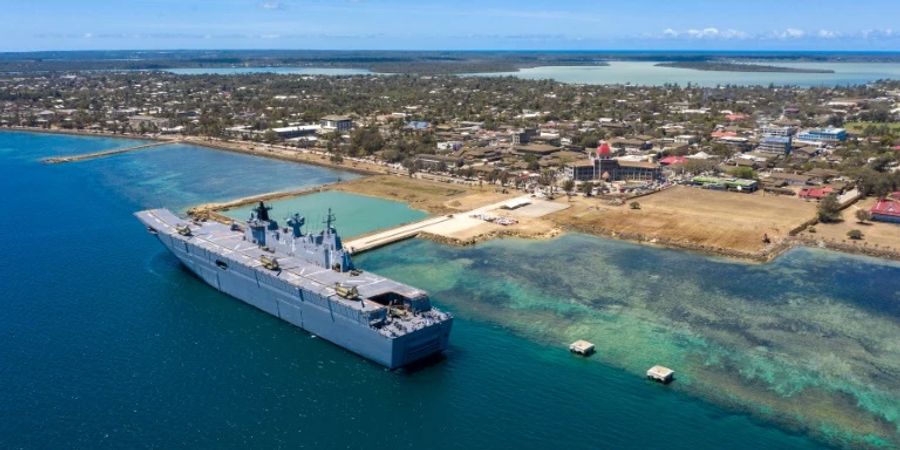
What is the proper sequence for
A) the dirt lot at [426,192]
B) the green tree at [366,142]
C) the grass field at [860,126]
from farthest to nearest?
1. the grass field at [860,126]
2. the green tree at [366,142]
3. the dirt lot at [426,192]

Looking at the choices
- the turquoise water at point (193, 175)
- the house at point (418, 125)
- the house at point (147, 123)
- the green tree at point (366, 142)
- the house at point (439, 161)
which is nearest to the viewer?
the turquoise water at point (193, 175)

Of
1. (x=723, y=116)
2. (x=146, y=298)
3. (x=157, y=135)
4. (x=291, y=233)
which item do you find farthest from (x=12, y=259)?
(x=723, y=116)

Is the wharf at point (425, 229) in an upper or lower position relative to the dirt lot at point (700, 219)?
lower

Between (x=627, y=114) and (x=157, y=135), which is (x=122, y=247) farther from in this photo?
(x=627, y=114)

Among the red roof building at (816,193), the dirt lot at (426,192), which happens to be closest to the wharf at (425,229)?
the dirt lot at (426,192)

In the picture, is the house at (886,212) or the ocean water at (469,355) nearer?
the ocean water at (469,355)

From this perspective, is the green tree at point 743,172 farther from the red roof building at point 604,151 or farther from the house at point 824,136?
the house at point 824,136

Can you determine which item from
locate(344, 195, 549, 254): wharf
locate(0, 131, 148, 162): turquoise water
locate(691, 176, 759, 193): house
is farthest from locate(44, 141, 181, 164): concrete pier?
locate(691, 176, 759, 193): house
